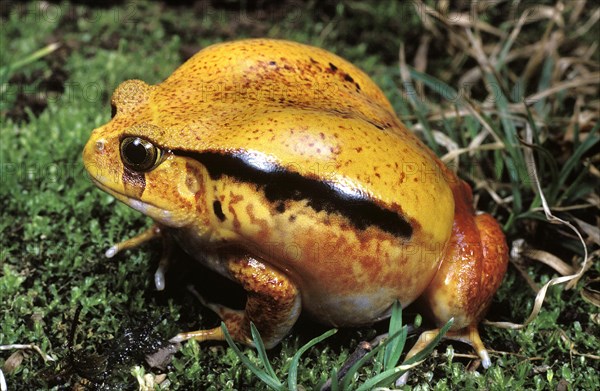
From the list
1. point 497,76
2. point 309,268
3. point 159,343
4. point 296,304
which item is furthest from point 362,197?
point 497,76

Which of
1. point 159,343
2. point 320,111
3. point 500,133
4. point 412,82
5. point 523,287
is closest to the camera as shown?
point 320,111

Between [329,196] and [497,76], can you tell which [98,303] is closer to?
[329,196]

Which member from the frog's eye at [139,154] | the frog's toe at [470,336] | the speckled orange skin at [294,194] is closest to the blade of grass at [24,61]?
the speckled orange skin at [294,194]

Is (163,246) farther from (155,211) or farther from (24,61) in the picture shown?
(24,61)

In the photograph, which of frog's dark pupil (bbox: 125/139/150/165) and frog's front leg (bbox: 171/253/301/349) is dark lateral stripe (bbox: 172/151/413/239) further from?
frog's front leg (bbox: 171/253/301/349)

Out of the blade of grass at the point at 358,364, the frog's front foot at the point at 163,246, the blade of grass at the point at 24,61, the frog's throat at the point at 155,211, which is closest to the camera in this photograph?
the blade of grass at the point at 358,364

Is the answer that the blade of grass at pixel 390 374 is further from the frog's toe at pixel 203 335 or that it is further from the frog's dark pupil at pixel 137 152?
the frog's dark pupil at pixel 137 152

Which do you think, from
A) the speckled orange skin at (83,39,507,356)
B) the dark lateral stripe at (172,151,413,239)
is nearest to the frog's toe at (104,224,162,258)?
the speckled orange skin at (83,39,507,356)
